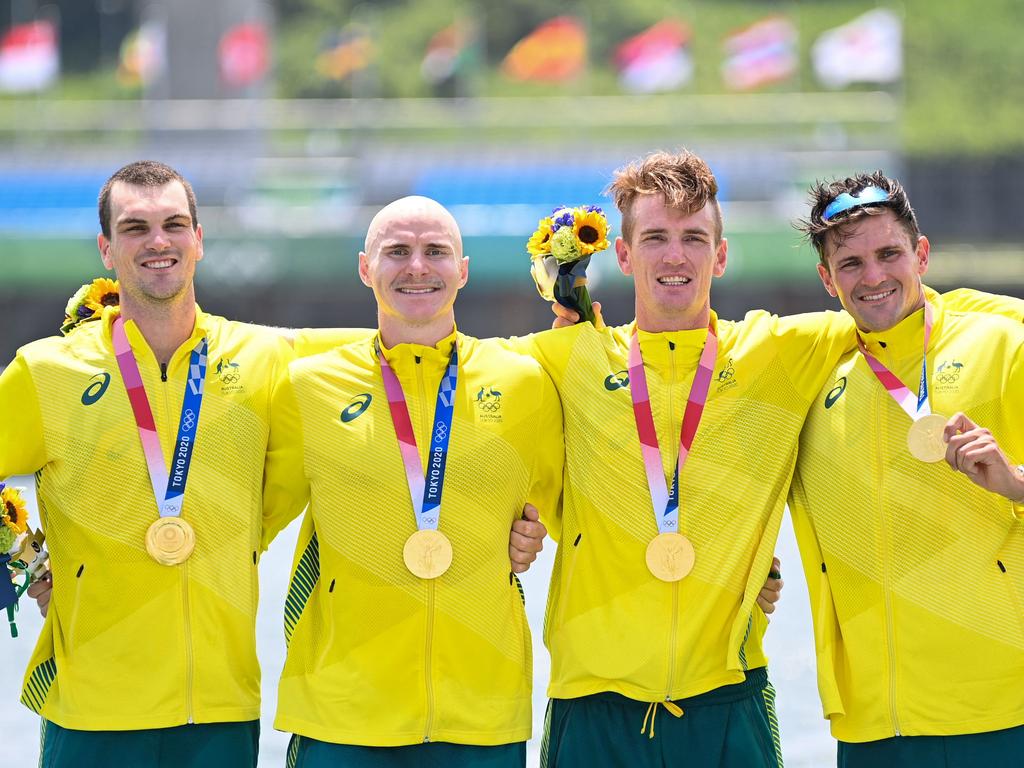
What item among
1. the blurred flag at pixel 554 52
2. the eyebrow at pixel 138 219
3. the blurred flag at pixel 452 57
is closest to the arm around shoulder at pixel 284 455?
the eyebrow at pixel 138 219

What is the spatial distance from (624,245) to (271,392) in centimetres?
121

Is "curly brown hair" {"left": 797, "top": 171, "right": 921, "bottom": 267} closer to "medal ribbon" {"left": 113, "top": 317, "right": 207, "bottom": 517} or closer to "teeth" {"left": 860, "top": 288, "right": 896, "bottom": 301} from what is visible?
"teeth" {"left": 860, "top": 288, "right": 896, "bottom": 301}

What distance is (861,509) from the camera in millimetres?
4262

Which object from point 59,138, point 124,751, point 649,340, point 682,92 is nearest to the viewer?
point 124,751

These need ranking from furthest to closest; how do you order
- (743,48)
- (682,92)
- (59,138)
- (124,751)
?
Answer: (682,92), (59,138), (743,48), (124,751)

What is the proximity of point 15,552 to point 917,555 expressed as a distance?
8.85 ft

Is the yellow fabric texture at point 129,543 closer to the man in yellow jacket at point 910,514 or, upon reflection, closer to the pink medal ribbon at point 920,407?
the man in yellow jacket at point 910,514

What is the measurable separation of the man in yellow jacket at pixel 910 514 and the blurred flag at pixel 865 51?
27.3 m

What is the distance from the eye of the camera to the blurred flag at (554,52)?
31.3 metres

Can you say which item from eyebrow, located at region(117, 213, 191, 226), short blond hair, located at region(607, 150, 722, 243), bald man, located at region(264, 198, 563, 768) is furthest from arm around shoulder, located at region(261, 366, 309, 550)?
short blond hair, located at region(607, 150, 722, 243)

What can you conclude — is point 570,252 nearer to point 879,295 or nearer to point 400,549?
point 879,295

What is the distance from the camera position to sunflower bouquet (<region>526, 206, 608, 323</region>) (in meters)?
4.66

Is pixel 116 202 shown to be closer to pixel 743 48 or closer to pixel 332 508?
pixel 332 508

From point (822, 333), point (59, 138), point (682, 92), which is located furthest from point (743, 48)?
point (822, 333)
